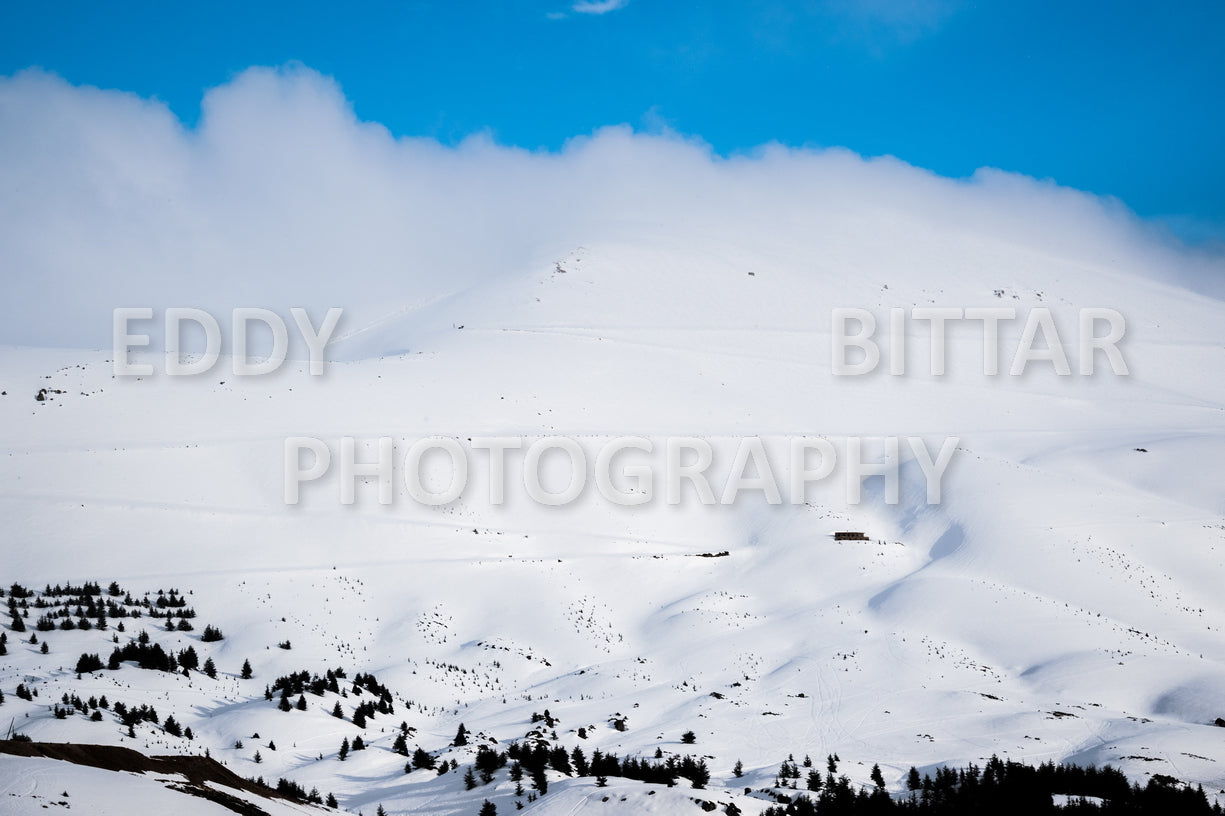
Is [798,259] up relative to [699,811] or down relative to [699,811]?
up

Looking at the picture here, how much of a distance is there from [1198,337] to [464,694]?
72359 mm

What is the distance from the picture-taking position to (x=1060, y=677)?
821 inches

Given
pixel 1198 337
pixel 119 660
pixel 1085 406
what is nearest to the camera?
pixel 119 660

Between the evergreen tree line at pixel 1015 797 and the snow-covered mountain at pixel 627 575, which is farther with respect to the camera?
the snow-covered mountain at pixel 627 575

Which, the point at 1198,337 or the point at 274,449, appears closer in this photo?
the point at 274,449

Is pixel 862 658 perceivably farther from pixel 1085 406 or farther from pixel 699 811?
pixel 1085 406

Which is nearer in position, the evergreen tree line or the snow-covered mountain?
→ the evergreen tree line

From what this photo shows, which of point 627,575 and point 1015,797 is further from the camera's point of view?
point 627,575

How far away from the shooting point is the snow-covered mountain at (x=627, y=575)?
16.3m

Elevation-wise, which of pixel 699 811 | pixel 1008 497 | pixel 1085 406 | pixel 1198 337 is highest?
pixel 1198 337

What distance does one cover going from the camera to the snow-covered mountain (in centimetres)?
1633

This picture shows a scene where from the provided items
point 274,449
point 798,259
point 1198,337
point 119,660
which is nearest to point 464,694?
point 119,660

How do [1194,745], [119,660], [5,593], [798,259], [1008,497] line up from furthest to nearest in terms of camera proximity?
[798,259]
[1008,497]
[5,593]
[119,660]
[1194,745]

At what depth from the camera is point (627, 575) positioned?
2928cm
